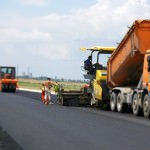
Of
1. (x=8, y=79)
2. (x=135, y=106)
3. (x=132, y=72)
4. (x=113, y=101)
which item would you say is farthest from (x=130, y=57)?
(x=8, y=79)

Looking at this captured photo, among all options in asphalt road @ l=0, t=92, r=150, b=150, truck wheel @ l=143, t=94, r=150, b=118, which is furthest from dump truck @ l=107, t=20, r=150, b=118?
asphalt road @ l=0, t=92, r=150, b=150

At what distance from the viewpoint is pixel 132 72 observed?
25.6 metres

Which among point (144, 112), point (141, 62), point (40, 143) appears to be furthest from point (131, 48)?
point (40, 143)

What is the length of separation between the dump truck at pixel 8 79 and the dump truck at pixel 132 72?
31.1m

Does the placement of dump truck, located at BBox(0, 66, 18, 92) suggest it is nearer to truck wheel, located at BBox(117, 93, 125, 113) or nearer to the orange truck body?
the orange truck body

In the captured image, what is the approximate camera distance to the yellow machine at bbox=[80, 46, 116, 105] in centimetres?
2848

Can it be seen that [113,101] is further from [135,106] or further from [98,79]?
[135,106]

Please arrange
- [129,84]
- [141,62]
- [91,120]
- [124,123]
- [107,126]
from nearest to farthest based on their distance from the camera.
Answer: [107,126] < [124,123] < [91,120] < [141,62] < [129,84]

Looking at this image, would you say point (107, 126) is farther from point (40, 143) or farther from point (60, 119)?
point (40, 143)

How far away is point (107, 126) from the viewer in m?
18.0

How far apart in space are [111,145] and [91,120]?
746cm

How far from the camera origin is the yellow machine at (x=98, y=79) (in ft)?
93.4

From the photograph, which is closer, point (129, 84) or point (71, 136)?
point (71, 136)

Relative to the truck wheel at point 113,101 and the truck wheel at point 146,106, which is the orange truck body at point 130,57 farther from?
the truck wheel at point 146,106
